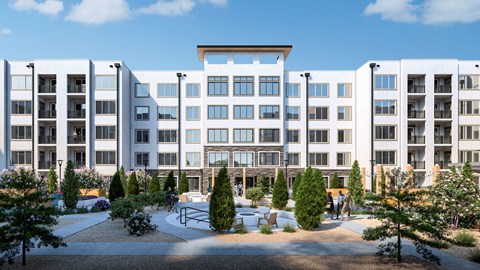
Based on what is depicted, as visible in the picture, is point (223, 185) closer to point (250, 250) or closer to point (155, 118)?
point (250, 250)

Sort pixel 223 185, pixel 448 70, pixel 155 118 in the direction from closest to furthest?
pixel 223 185 → pixel 448 70 → pixel 155 118

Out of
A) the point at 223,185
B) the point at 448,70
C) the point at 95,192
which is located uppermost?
the point at 448,70

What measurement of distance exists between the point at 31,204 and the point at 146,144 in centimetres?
3175

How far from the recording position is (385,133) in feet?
129

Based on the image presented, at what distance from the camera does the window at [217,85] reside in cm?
3991

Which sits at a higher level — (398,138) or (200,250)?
(398,138)

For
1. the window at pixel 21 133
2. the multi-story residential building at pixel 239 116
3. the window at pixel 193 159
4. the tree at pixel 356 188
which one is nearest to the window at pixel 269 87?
the multi-story residential building at pixel 239 116

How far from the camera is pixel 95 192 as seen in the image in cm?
3244

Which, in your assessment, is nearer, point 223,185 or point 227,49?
point 223,185

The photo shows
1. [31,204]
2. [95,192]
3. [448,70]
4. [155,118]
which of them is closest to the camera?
[31,204]

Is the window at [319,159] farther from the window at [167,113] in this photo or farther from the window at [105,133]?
the window at [105,133]

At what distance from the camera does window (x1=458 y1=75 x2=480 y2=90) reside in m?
39.2

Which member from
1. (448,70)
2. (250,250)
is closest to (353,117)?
(448,70)

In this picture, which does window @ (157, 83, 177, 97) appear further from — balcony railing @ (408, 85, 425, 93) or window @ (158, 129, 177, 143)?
balcony railing @ (408, 85, 425, 93)
